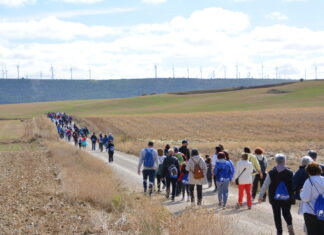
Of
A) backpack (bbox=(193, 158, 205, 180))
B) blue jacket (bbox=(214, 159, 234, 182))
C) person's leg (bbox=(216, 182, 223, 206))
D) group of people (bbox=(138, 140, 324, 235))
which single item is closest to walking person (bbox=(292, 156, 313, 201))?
group of people (bbox=(138, 140, 324, 235))

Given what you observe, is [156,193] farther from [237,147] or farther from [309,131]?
[309,131]

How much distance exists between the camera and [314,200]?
27.2 feet

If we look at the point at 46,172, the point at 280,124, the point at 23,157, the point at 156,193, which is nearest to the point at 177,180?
the point at 156,193

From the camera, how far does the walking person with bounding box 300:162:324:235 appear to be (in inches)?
322

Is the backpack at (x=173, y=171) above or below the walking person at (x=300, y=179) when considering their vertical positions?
below

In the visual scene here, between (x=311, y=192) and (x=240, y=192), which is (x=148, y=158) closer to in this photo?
(x=240, y=192)

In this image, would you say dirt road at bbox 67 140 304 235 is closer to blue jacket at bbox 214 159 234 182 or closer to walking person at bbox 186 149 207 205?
walking person at bbox 186 149 207 205

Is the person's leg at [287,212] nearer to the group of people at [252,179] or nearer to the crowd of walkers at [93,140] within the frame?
the group of people at [252,179]

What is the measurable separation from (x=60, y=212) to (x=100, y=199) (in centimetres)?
131

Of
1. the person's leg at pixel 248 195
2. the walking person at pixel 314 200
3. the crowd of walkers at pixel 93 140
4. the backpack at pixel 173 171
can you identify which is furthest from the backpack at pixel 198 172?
the crowd of walkers at pixel 93 140

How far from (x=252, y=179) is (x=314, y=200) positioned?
8.02 meters

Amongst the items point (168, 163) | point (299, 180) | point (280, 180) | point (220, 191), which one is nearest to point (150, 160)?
point (168, 163)

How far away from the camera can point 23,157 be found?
33188mm

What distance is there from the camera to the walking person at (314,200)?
819 cm
